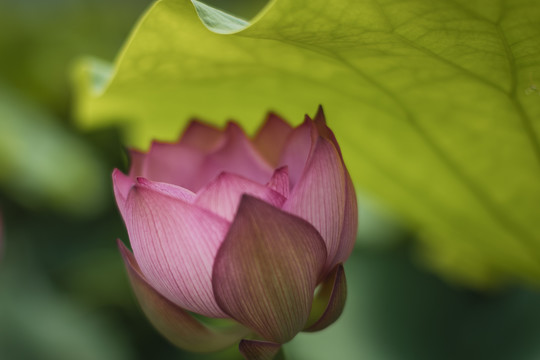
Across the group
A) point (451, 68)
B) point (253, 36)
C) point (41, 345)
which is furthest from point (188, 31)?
point (41, 345)

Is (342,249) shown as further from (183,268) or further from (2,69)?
(2,69)

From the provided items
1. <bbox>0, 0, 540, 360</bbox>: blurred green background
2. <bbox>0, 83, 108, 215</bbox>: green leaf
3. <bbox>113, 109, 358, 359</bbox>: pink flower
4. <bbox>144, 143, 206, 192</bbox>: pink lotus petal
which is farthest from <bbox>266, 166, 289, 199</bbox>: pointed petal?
<bbox>0, 83, 108, 215</bbox>: green leaf

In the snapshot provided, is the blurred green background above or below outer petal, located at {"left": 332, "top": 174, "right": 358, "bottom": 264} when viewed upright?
below

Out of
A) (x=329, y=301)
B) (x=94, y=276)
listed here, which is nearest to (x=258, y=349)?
(x=329, y=301)

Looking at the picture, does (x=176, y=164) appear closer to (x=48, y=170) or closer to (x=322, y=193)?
(x=322, y=193)

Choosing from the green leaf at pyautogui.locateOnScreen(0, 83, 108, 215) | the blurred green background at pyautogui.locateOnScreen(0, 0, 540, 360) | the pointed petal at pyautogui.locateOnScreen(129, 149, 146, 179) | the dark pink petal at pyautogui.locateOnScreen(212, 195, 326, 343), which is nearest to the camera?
the dark pink petal at pyautogui.locateOnScreen(212, 195, 326, 343)

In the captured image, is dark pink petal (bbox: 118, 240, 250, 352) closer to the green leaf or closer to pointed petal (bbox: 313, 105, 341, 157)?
pointed petal (bbox: 313, 105, 341, 157)

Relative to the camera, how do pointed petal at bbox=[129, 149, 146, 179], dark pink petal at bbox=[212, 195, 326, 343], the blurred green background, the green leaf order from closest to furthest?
dark pink petal at bbox=[212, 195, 326, 343]
pointed petal at bbox=[129, 149, 146, 179]
the blurred green background
the green leaf

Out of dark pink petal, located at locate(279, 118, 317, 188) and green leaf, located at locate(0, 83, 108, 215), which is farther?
green leaf, located at locate(0, 83, 108, 215)
